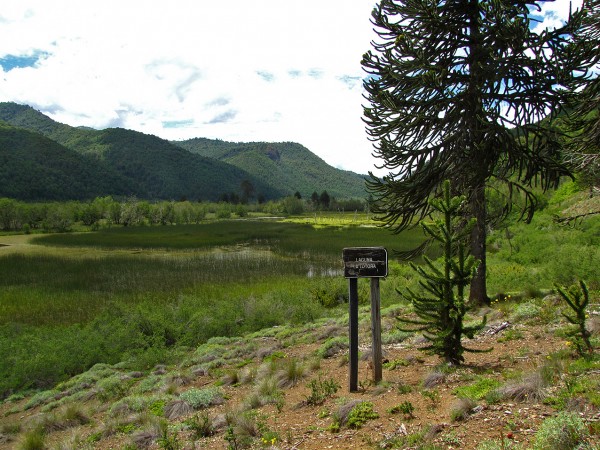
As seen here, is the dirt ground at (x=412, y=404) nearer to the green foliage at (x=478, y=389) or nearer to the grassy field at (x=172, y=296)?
the green foliage at (x=478, y=389)

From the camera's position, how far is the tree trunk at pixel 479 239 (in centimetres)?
1082

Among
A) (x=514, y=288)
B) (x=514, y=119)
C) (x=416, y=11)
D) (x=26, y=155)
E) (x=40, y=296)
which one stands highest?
(x=26, y=155)

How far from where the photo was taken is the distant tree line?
105 metres

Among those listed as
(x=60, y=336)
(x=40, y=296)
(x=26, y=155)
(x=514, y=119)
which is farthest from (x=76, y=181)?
(x=514, y=119)

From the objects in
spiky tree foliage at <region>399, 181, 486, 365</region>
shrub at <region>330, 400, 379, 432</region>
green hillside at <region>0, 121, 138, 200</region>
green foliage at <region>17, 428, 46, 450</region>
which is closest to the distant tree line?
green hillside at <region>0, 121, 138, 200</region>

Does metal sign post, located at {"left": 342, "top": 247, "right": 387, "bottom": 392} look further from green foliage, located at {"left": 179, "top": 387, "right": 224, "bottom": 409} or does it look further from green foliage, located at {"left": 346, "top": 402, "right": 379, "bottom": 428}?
green foliage, located at {"left": 179, "top": 387, "right": 224, "bottom": 409}

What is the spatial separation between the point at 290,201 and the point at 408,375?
165 metres

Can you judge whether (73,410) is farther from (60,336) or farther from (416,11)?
(416,11)

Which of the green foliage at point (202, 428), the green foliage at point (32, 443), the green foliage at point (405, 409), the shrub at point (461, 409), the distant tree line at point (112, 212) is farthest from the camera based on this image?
the distant tree line at point (112, 212)

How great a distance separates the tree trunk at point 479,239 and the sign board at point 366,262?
5.15m

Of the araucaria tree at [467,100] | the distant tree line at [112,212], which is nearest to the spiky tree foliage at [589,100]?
the araucaria tree at [467,100]

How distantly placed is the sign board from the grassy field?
3461 mm

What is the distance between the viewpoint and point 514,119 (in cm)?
1069

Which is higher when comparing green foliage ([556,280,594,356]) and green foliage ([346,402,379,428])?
green foliage ([556,280,594,356])
